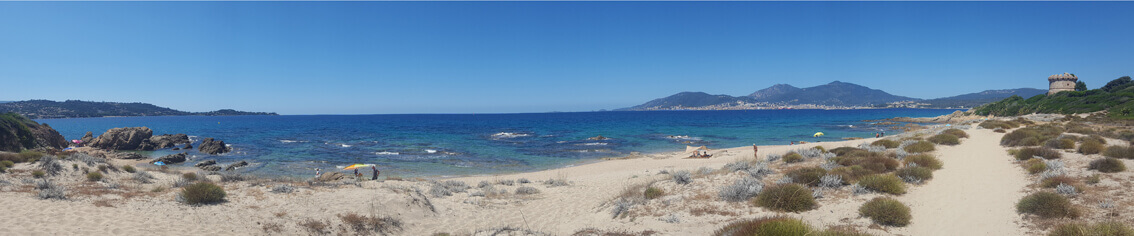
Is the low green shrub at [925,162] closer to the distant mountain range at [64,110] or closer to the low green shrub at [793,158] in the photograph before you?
the low green shrub at [793,158]

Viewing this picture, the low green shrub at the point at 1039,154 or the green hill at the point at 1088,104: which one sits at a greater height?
the green hill at the point at 1088,104

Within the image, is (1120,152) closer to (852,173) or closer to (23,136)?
(852,173)

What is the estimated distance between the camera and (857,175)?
11.1 metres

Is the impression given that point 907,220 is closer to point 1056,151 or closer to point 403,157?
point 1056,151

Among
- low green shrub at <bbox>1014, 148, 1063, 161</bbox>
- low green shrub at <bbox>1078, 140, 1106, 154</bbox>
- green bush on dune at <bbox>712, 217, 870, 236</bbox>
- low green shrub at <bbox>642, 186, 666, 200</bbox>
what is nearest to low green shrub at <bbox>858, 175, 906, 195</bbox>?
low green shrub at <bbox>642, 186, 666, 200</bbox>

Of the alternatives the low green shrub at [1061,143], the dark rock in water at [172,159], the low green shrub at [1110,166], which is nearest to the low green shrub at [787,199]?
the low green shrub at [1110,166]

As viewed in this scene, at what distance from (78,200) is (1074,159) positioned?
26.2 meters

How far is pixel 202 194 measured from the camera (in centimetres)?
1020

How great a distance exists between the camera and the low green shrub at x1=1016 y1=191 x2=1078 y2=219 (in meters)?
7.27

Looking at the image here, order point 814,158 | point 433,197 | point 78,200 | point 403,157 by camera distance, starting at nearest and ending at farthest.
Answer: point 78,200 → point 433,197 → point 814,158 → point 403,157

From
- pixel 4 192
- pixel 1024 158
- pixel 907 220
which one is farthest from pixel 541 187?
pixel 1024 158

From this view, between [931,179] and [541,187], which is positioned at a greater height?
[931,179]

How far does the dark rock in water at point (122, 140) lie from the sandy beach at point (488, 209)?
97.5 feet

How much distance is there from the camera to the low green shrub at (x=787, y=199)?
29.9ft
